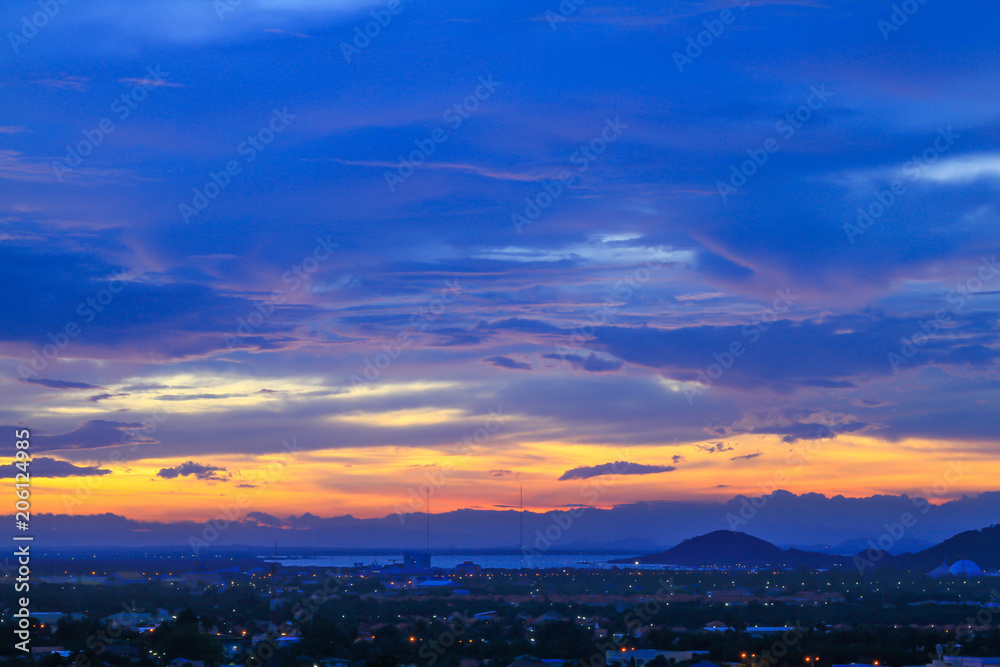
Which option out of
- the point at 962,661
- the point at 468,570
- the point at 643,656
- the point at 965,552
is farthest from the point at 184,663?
the point at 965,552

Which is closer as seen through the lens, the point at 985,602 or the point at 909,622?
the point at 909,622

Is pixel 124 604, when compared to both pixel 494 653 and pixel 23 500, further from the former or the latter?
pixel 23 500

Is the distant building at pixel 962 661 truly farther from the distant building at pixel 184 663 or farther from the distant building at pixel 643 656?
the distant building at pixel 184 663

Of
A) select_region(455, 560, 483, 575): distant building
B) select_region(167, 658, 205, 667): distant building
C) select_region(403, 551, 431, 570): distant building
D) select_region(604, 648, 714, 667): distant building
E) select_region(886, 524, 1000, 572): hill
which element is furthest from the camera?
select_region(886, 524, 1000, 572): hill

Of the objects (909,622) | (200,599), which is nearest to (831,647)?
(909,622)

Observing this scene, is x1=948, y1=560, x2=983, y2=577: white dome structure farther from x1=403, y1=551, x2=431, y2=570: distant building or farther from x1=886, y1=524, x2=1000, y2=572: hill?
x1=403, y1=551, x2=431, y2=570: distant building

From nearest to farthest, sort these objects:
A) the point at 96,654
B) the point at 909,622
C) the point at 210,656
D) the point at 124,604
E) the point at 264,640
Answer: the point at 96,654 → the point at 210,656 → the point at 264,640 → the point at 909,622 → the point at 124,604

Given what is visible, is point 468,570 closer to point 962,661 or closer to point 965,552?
point 965,552

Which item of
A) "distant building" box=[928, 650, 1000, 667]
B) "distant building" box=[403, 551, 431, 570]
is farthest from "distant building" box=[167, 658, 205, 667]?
"distant building" box=[403, 551, 431, 570]

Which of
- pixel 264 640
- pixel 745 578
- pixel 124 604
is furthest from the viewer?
pixel 745 578

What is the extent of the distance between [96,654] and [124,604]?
103 ft

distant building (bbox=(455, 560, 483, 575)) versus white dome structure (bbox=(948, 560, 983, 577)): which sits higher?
distant building (bbox=(455, 560, 483, 575))

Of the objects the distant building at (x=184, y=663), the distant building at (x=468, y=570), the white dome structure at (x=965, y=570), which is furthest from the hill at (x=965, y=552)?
the distant building at (x=184, y=663)

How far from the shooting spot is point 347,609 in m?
66.1
